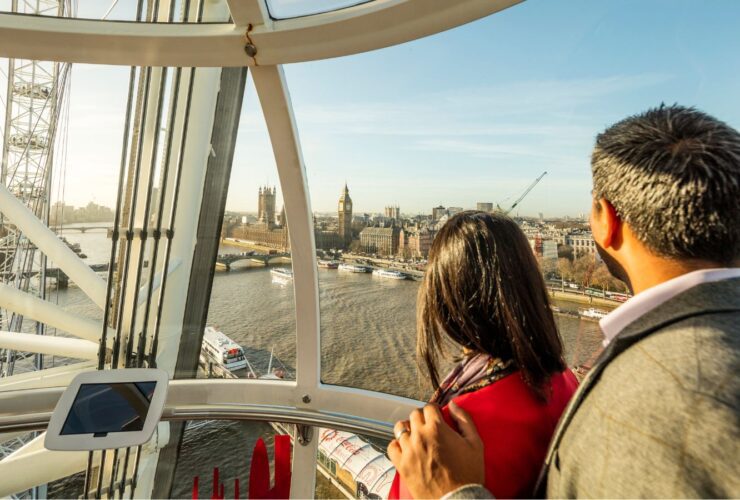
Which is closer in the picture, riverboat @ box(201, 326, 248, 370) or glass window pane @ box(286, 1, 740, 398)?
glass window pane @ box(286, 1, 740, 398)

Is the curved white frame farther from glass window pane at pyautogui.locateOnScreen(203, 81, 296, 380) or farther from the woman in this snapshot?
the woman

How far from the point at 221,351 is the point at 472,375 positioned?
2.75 metres

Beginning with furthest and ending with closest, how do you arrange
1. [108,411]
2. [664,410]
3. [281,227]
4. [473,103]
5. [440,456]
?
[281,227] < [473,103] < [108,411] < [440,456] < [664,410]

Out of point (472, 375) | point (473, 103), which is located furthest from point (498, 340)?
point (473, 103)

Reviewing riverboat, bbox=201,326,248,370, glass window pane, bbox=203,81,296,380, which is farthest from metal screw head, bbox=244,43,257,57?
riverboat, bbox=201,326,248,370

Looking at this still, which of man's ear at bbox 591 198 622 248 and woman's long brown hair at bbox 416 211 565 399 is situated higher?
man's ear at bbox 591 198 622 248

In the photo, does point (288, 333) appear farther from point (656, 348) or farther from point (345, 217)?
point (656, 348)

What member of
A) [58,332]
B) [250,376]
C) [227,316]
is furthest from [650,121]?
[58,332]

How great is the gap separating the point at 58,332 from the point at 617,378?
3.97 m

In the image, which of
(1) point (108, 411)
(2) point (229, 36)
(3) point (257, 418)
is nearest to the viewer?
(1) point (108, 411)

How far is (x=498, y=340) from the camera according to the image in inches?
40.1

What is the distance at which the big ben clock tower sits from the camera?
121 inches

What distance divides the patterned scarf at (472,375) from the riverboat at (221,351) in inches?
96.1

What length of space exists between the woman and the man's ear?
203mm
